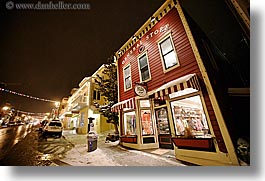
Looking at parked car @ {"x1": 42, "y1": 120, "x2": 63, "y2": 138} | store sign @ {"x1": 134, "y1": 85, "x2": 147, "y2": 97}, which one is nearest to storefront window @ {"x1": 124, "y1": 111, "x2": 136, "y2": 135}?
store sign @ {"x1": 134, "y1": 85, "x2": 147, "y2": 97}

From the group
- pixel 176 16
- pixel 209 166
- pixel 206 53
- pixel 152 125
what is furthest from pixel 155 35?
pixel 209 166

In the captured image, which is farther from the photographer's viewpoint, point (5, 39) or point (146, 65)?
point (146, 65)

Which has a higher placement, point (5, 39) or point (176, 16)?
point (176, 16)

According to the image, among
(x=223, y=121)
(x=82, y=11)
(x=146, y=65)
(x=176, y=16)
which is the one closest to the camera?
(x=223, y=121)

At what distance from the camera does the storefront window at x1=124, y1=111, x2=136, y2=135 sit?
501 cm

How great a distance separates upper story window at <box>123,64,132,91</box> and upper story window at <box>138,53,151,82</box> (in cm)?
70

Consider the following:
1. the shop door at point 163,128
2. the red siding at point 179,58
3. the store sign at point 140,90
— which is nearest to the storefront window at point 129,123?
the red siding at point 179,58

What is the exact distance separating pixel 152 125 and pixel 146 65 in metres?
1.96

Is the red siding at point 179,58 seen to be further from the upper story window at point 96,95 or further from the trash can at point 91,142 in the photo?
the upper story window at point 96,95

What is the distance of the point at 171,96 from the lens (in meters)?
3.64

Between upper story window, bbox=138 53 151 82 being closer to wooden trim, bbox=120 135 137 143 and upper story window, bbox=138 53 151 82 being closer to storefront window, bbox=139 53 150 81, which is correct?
storefront window, bbox=139 53 150 81

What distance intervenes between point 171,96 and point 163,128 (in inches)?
52.4

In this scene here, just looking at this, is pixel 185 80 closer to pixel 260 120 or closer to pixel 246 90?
pixel 246 90

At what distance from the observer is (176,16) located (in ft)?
12.2
